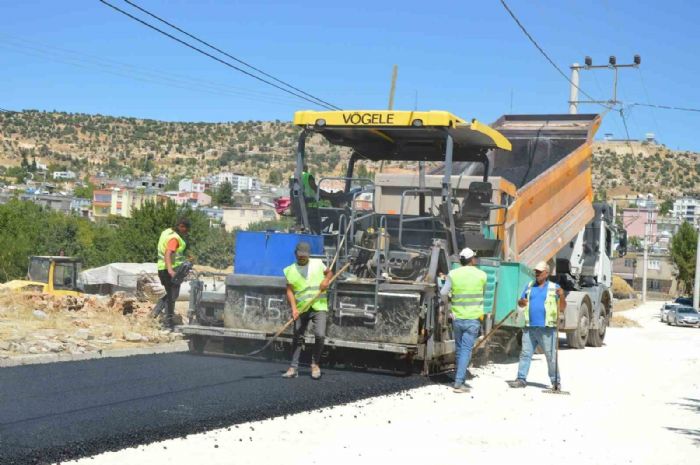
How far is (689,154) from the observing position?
134 meters

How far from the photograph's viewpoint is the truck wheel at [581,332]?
14.7 meters

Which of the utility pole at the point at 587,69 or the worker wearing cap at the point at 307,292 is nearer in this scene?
the worker wearing cap at the point at 307,292

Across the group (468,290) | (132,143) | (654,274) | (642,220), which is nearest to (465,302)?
(468,290)

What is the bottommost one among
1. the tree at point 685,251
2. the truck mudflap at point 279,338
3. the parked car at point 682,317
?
the parked car at point 682,317

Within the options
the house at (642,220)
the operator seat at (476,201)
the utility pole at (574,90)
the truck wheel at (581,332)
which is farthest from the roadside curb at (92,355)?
the house at (642,220)

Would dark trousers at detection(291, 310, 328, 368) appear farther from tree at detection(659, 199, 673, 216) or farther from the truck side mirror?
tree at detection(659, 199, 673, 216)

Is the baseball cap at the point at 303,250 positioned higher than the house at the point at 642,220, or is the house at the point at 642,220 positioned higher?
the house at the point at 642,220

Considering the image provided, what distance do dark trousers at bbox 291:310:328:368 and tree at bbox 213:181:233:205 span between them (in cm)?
9232

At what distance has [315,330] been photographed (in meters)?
8.53

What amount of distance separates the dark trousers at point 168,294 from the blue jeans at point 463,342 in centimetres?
365

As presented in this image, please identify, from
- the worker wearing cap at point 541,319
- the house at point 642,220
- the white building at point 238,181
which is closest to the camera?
the worker wearing cap at point 541,319

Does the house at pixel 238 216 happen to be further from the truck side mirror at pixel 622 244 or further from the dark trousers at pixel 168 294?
the dark trousers at pixel 168 294

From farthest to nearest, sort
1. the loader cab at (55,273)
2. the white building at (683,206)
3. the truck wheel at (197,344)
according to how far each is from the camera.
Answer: the white building at (683,206)
the loader cab at (55,273)
the truck wheel at (197,344)

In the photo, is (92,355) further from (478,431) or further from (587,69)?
(587,69)
